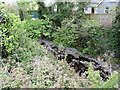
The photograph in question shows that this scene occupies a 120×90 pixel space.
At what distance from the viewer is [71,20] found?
4016mm

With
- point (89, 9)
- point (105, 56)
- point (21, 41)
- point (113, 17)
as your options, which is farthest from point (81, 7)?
point (21, 41)

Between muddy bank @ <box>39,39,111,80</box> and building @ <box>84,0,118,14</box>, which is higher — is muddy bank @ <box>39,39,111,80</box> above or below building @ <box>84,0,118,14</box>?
below

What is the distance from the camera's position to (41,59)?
2133 mm

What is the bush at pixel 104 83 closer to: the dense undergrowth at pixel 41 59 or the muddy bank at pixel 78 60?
the dense undergrowth at pixel 41 59

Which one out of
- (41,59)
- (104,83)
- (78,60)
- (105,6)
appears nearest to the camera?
(104,83)

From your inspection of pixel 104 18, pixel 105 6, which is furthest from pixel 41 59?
pixel 105 6

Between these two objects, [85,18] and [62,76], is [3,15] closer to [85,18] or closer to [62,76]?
[62,76]

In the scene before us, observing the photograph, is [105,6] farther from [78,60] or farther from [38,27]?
[38,27]

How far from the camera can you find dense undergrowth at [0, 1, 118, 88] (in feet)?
4.43

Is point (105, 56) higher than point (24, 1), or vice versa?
point (24, 1)

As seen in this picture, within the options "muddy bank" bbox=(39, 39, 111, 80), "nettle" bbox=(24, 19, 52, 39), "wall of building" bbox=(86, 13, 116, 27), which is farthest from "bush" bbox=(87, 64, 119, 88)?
"nettle" bbox=(24, 19, 52, 39)

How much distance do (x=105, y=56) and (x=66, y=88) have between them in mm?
2161

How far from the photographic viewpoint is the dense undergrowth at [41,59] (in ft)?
4.43

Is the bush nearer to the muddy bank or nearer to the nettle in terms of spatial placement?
the muddy bank
